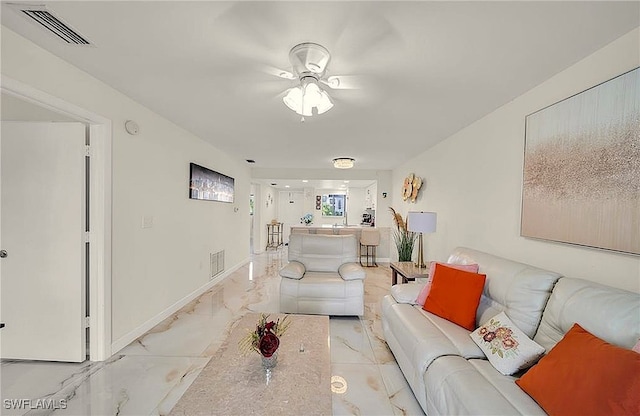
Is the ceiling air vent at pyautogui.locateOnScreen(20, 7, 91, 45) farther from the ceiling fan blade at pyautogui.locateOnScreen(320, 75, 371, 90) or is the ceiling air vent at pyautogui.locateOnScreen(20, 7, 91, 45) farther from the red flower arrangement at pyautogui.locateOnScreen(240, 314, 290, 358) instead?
the red flower arrangement at pyautogui.locateOnScreen(240, 314, 290, 358)

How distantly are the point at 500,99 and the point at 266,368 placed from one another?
9.31 ft

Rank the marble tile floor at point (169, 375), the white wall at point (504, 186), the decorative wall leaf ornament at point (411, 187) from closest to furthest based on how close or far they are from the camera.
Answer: the white wall at point (504, 186)
the marble tile floor at point (169, 375)
the decorative wall leaf ornament at point (411, 187)

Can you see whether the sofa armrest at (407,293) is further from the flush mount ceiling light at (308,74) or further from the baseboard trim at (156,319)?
the baseboard trim at (156,319)

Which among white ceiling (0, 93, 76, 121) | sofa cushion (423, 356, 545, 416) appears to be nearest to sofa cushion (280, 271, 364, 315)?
sofa cushion (423, 356, 545, 416)

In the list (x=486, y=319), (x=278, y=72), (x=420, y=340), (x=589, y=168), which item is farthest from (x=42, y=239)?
(x=589, y=168)

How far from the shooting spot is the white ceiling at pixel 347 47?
133cm

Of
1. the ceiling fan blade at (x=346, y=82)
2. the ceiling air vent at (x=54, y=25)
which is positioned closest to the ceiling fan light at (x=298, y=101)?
the ceiling fan blade at (x=346, y=82)

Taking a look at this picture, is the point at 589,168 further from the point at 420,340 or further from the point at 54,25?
the point at 54,25

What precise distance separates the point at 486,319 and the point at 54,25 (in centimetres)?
335

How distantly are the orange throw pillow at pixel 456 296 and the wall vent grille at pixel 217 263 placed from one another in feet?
11.2

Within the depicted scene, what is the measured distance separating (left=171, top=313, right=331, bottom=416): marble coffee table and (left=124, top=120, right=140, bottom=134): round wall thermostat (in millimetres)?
2141

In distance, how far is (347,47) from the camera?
5.34 feet

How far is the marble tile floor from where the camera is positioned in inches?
67.7

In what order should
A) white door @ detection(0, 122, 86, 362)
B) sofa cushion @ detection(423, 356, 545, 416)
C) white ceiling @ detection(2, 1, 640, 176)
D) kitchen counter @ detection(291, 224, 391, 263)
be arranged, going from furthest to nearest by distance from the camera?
kitchen counter @ detection(291, 224, 391, 263) < white door @ detection(0, 122, 86, 362) < white ceiling @ detection(2, 1, 640, 176) < sofa cushion @ detection(423, 356, 545, 416)
